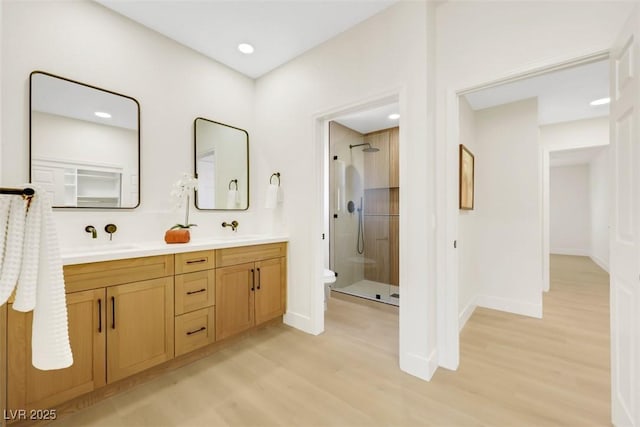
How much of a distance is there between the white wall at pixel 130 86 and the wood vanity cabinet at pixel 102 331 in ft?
1.85

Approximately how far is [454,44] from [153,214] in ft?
8.98

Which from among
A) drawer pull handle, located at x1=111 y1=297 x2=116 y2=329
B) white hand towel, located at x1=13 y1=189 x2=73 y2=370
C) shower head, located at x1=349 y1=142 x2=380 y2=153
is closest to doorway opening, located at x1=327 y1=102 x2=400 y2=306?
shower head, located at x1=349 y1=142 x2=380 y2=153

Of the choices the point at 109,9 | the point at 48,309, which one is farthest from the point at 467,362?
the point at 109,9

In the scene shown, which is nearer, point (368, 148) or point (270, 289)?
point (270, 289)

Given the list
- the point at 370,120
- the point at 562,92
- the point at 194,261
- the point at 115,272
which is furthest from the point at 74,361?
the point at 562,92

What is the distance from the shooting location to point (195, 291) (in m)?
2.03

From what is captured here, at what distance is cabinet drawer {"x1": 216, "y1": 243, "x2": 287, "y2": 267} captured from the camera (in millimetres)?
2215

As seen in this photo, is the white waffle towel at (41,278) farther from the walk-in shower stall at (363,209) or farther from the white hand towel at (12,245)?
the walk-in shower stall at (363,209)

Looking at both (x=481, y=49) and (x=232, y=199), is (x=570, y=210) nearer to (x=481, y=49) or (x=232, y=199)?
(x=481, y=49)

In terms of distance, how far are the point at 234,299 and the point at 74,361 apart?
104cm

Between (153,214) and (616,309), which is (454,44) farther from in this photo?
(153,214)

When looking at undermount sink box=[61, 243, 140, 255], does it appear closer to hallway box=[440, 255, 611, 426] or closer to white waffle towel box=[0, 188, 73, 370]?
white waffle towel box=[0, 188, 73, 370]

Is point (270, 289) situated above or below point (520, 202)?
below

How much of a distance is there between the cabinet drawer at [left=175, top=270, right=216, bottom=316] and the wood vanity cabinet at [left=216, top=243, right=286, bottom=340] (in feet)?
0.20
